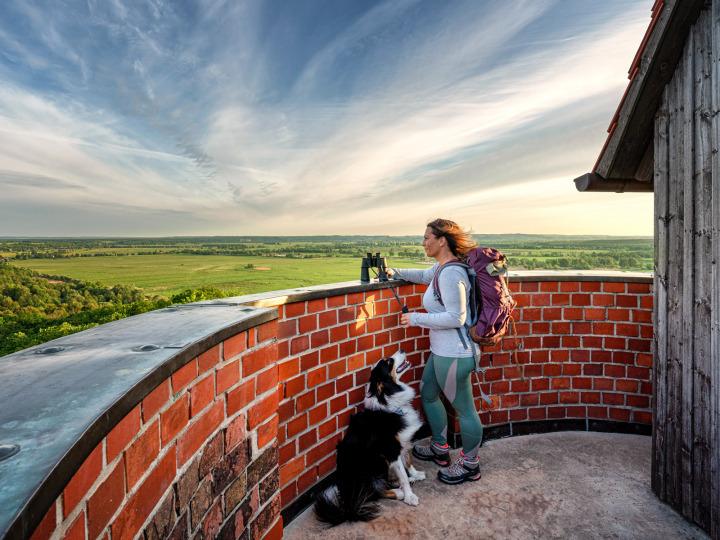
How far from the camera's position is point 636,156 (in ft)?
10.4

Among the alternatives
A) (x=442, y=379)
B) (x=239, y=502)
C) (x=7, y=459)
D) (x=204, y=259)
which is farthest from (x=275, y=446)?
(x=204, y=259)

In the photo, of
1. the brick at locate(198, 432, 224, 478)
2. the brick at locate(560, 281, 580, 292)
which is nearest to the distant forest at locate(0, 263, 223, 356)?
the brick at locate(560, 281, 580, 292)

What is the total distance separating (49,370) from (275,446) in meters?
1.41

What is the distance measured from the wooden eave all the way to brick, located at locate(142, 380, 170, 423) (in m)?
3.35

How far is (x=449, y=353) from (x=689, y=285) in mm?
1564

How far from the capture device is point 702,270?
7.84 feet

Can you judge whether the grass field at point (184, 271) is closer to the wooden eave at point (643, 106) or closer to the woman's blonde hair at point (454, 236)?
the woman's blonde hair at point (454, 236)

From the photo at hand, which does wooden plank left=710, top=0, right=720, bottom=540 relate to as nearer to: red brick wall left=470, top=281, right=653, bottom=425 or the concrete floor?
the concrete floor

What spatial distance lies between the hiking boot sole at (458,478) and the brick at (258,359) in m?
1.78

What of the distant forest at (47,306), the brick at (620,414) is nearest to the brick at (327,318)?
the brick at (620,414)

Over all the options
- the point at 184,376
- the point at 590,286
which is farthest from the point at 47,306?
the point at 590,286

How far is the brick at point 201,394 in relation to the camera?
4.58ft

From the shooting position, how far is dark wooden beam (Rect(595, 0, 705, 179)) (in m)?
2.46

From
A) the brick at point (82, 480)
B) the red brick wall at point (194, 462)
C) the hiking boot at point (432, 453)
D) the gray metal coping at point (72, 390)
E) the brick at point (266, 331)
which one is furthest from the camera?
the hiking boot at point (432, 453)
